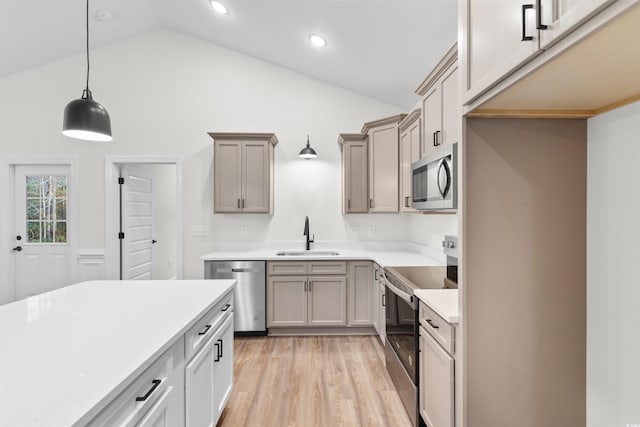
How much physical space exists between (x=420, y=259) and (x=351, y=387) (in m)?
1.46

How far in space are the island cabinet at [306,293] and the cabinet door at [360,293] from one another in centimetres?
7

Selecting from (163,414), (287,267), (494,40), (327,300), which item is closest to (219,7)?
(287,267)

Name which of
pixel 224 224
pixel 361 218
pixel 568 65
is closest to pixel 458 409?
pixel 568 65

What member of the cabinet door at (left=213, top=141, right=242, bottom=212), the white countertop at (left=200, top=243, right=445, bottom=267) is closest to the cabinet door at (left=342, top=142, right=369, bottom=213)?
the white countertop at (left=200, top=243, right=445, bottom=267)

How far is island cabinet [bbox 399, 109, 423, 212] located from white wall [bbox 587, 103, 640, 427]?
1425 millimetres

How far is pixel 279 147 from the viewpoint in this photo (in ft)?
13.6

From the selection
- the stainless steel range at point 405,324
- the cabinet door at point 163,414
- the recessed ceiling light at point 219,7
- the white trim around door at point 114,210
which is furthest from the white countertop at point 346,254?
the recessed ceiling light at point 219,7

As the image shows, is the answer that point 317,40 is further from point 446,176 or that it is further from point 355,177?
point 446,176

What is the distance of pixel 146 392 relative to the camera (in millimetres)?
1059

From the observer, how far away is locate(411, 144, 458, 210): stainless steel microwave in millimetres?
1775

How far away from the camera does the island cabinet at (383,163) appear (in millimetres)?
3455

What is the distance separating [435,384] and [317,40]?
3.19 meters

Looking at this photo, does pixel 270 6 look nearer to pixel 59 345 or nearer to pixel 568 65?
pixel 568 65

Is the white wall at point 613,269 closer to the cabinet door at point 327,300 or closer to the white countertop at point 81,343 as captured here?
the white countertop at point 81,343
